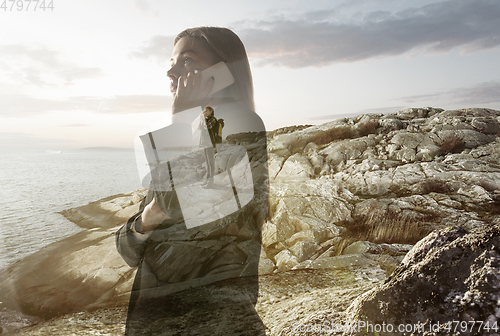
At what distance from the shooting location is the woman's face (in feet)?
3.51

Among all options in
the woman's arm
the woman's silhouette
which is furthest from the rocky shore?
the woman's arm

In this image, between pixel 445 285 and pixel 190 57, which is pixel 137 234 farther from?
pixel 445 285

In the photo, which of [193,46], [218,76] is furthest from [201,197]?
[193,46]

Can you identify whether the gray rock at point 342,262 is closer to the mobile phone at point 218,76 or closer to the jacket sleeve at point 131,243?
the jacket sleeve at point 131,243

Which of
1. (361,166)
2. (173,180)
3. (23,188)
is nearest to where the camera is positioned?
(173,180)

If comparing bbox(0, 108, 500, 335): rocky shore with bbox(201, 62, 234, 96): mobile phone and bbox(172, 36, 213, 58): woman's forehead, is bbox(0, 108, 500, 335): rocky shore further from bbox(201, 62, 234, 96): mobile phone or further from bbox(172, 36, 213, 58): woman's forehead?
bbox(172, 36, 213, 58): woman's forehead

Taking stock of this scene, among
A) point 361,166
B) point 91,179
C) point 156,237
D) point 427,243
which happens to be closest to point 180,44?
point 156,237

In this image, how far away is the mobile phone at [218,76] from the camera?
1.08 meters

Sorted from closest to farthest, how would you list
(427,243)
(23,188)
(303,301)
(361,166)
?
(427,243), (303,301), (361,166), (23,188)

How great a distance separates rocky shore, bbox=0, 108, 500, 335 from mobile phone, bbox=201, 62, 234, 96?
295mm

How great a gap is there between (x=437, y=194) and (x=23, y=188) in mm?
14902

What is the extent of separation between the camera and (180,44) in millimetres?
1088

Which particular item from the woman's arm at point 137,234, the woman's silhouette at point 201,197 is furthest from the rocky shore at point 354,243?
the woman's arm at point 137,234

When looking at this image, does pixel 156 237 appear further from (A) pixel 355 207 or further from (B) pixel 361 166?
(B) pixel 361 166
